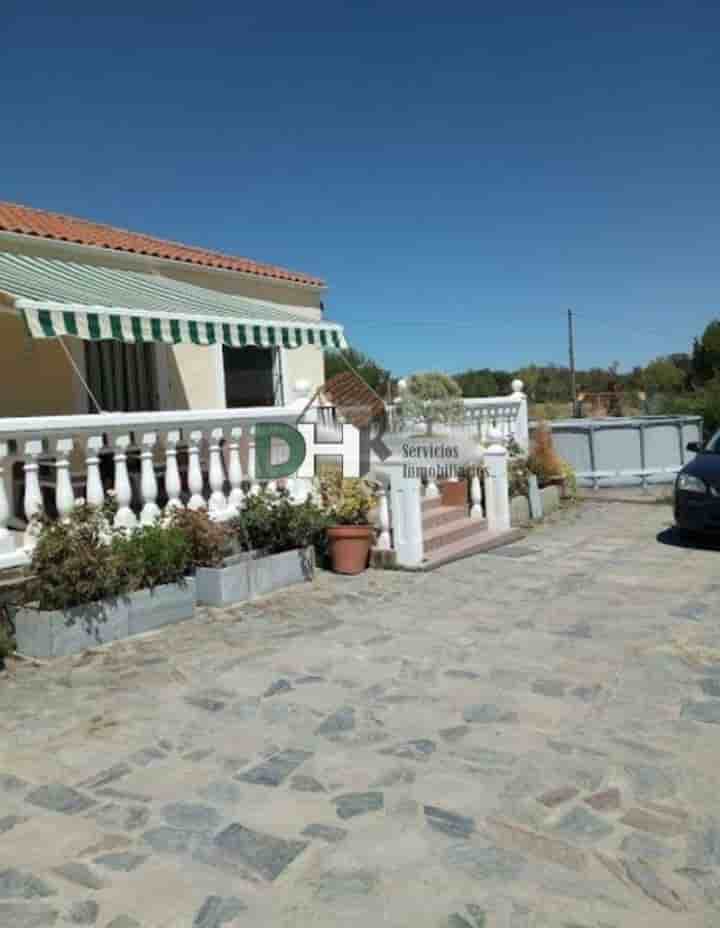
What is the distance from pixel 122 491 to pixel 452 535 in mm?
5864

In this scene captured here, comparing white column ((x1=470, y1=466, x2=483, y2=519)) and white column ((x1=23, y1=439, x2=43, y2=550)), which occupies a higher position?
white column ((x1=23, y1=439, x2=43, y2=550))

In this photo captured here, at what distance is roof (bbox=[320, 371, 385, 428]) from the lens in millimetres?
13227

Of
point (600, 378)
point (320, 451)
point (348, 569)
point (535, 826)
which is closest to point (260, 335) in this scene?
point (320, 451)

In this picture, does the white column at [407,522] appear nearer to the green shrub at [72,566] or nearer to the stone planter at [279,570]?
the stone planter at [279,570]

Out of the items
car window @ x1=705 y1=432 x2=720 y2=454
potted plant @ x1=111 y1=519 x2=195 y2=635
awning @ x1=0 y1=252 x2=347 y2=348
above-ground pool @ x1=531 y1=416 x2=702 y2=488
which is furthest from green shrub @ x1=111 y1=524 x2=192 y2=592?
above-ground pool @ x1=531 y1=416 x2=702 y2=488

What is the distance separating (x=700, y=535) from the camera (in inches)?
484

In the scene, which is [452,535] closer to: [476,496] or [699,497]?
[476,496]

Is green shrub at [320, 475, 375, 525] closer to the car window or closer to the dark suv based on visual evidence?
the dark suv

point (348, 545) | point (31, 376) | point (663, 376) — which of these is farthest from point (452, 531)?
point (663, 376)

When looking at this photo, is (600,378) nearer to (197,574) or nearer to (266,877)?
(197,574)

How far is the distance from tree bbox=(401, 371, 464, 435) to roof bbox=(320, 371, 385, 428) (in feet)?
1.93

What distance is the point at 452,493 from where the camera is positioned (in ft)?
43.7

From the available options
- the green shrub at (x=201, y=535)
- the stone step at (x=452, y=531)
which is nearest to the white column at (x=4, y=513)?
the green shrub at (x=201, y=535)

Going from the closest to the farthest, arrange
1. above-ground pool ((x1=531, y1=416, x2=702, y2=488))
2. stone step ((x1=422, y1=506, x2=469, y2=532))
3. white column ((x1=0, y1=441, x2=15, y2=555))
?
white column ((x1=0, y1=441, x2=15, y2=555)) < stone step ((x1=422, y1=506, x2=469, y2=532)) < above-ground pool ((x1=531, y1=416, x2=702, y2=488))
